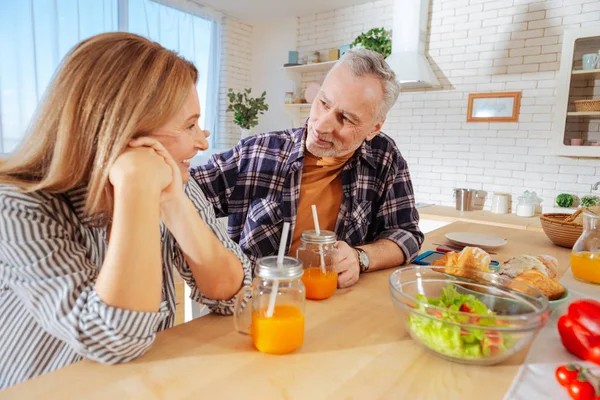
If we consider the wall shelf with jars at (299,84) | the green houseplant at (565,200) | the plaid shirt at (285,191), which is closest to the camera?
the plaid shirt at (285,191)

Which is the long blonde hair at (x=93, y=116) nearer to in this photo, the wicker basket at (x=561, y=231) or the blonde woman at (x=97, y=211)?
the blonde woman at (x=97, y=211)

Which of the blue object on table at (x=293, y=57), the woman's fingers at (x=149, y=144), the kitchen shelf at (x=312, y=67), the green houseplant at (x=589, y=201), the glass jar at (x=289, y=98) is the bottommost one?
the green houseplant at (x=589, y=201)

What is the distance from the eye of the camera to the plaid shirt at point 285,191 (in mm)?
1545

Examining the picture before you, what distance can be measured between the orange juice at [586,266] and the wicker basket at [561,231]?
0.40 metres

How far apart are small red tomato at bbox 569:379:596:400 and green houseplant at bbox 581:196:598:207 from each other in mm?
3145

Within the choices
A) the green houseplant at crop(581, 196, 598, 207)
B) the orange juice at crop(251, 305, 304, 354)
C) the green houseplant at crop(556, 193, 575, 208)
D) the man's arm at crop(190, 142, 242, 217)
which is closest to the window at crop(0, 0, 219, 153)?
the man's arm at crop(190, 142, 242, 217)

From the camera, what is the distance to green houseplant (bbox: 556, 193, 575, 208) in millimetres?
3324

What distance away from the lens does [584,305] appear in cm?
83

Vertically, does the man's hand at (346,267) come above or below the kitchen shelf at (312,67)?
below

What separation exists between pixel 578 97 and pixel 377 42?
5.65ft

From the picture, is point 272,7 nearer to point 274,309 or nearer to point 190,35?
point 190,35

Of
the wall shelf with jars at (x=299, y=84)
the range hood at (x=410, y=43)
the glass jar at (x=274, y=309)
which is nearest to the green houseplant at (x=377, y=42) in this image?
the range hood at (x=410, y=43)

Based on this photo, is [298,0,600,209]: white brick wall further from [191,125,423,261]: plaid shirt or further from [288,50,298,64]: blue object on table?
[191,125,423,261]: plaid shirt

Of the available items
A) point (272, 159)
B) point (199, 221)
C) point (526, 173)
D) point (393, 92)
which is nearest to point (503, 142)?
point (526, 173)
